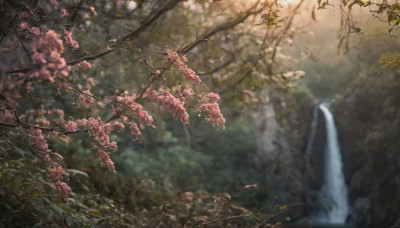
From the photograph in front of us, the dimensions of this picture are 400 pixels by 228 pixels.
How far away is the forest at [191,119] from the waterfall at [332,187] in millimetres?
47

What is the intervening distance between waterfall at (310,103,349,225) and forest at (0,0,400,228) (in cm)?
5

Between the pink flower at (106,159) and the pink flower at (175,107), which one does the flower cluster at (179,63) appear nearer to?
the pink flower at (175,107)

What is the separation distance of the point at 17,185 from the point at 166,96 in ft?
4.48

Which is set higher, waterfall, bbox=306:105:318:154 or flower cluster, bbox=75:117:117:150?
waterfall, bbox=306:105:318:154

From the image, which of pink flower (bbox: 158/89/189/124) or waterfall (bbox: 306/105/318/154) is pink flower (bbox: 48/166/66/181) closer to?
pink flower (bbox: 158/89/189/124)

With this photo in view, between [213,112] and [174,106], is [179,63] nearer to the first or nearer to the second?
[174,106]

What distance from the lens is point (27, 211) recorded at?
2.66m

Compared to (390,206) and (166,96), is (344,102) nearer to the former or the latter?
(390,206)

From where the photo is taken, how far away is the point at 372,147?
1137 centimetres

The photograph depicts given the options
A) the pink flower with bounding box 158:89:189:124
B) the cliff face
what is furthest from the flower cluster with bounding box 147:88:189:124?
the cliff face

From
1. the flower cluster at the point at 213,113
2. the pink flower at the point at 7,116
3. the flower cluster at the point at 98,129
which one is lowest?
the pink flower at the point at 7,116

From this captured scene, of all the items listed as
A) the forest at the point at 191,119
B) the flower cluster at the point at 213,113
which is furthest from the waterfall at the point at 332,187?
the flower cluster at the point at 213,113

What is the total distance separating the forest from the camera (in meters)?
2.37

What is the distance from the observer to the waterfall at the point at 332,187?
12.7 m
